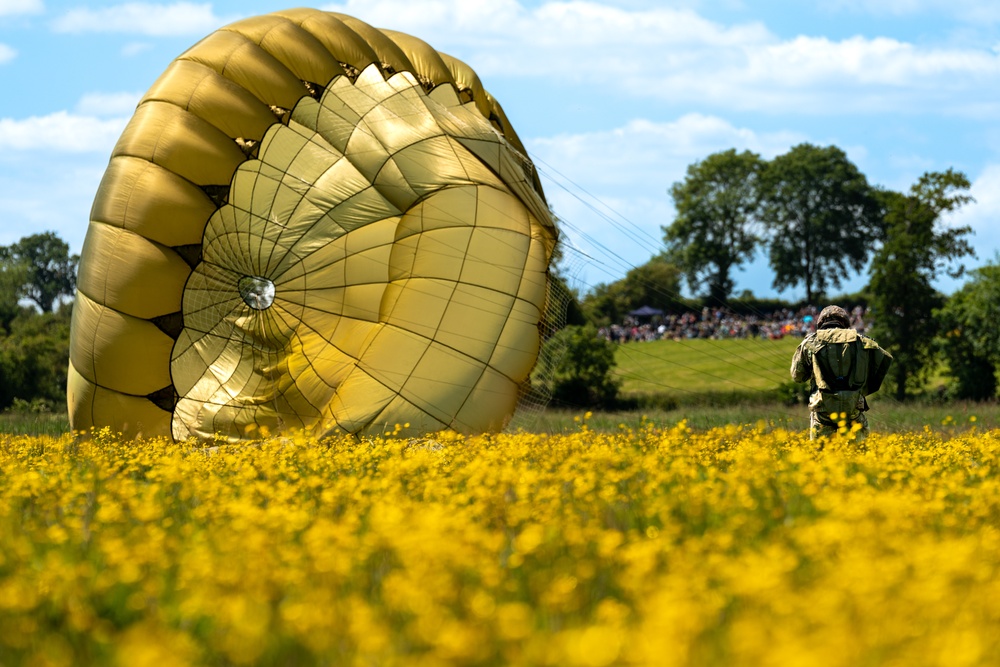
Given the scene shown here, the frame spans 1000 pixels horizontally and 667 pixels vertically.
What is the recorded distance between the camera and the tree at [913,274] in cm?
4119

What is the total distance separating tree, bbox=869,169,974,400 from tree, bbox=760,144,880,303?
45858 mm

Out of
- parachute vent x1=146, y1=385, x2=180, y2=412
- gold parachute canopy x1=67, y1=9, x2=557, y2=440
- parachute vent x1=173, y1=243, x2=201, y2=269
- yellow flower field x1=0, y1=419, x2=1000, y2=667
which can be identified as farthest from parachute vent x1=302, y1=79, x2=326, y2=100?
yellow flower field x1=0, y1=419, x2=1000, y2=667

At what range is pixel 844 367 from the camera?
9.63 metres

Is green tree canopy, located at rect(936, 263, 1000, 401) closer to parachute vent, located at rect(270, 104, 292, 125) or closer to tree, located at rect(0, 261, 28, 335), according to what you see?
parachute vent, located at rect(270, 104, 292, 125)

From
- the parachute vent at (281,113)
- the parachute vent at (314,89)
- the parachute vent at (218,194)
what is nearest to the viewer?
the parachute vent at (218,194)

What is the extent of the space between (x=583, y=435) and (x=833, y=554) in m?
5.64

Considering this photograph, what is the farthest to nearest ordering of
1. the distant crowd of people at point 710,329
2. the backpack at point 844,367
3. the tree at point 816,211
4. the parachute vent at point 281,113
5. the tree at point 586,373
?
the tree at point 816,211, the distant crowd of people at point 710,329, the tree at point 586,373, the parachute vent at point 281,113, the backpack at point 844,367

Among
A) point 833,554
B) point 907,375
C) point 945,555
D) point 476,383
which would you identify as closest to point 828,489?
point 833,554

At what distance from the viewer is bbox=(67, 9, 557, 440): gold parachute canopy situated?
1243 centimetres

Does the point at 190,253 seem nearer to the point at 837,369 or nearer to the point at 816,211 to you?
the point at 837,369

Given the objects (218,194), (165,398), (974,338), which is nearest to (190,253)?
(218,194)

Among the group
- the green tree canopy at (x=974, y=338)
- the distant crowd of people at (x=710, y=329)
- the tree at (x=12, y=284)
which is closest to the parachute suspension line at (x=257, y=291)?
the green tree canopy at (x=974, y=338)

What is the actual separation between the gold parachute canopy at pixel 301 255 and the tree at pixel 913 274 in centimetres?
3091

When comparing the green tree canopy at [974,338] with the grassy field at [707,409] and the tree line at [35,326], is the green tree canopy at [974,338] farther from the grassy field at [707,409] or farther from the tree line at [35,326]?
the tree line at [35,326]
